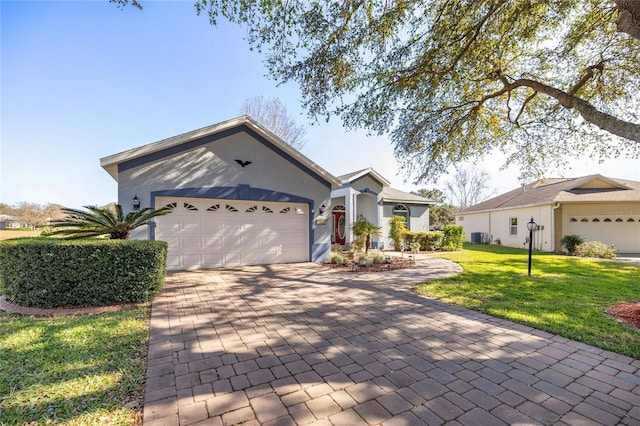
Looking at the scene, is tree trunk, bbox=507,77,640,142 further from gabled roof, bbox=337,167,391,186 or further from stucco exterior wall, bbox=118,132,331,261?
gabled roof, bbox=337,167,391,186

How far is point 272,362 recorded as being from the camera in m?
3.30

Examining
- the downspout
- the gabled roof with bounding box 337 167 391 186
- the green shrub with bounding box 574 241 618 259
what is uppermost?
the gabled roof with bounding box 337 167 391 186

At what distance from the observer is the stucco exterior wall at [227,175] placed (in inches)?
343

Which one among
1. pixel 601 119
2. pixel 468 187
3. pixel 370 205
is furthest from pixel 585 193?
pixel 468 187

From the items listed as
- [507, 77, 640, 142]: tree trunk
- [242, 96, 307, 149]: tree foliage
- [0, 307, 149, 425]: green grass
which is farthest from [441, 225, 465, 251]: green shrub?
[0, 307, 149, 425]: green grass

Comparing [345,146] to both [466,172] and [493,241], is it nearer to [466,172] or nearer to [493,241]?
[493,241]

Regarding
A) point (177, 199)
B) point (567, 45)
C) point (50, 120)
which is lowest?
point (177, 199)

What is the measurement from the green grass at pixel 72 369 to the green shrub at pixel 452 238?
1628 centimetres

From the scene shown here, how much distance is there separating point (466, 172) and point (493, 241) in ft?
74.2

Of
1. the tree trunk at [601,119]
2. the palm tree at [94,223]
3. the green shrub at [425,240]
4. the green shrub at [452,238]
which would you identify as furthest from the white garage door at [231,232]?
the green shrub at [452,238]

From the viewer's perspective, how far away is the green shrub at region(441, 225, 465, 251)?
17.0 meters

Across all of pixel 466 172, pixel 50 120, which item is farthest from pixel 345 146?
pixel 466 172

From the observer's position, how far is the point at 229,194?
9.91 metres

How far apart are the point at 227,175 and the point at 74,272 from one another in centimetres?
550
